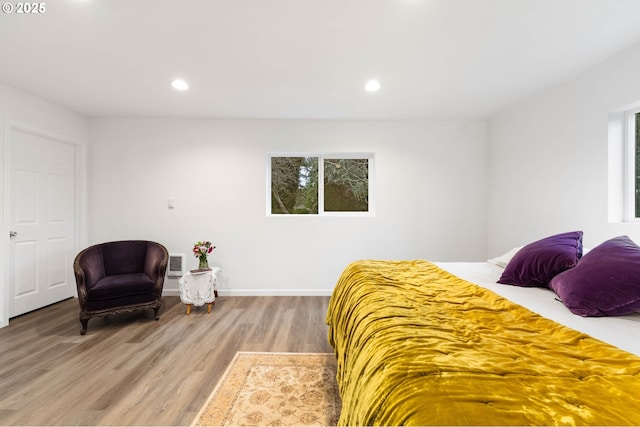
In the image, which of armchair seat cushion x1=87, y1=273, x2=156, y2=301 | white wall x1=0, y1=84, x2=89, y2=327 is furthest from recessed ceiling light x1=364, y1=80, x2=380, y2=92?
white wall x1=0, y1=84, x2=89, y2=327

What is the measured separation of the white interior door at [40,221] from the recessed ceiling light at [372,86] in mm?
→ 3835

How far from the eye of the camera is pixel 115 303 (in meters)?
2.74

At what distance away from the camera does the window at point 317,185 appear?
3977mm

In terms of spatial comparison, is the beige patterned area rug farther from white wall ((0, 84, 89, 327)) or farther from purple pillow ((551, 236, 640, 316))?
white wall ((0, 84, 89, 327))

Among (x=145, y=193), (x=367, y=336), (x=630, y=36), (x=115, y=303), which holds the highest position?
(x=630, y=36)

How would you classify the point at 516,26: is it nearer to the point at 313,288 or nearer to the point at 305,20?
the point at 305,20

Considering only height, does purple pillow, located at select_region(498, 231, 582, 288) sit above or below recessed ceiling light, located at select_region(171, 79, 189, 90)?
below

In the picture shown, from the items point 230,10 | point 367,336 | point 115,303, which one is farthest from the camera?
point 115,303

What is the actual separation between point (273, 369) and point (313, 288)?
1821mm

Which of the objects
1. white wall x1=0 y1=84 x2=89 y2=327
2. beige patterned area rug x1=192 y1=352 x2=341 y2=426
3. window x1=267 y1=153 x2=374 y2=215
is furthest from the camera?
window x1=267 y1=153 x2=374 y2=215

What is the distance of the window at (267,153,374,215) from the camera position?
3977 mm

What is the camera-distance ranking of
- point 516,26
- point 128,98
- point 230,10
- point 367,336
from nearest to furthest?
point 367,336 < point 230,10 < point 516,26 < point 128,98

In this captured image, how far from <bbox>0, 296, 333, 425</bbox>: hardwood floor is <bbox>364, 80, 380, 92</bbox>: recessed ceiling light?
248 cm

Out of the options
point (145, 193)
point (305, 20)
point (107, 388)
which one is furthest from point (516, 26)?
point (145, 193)
